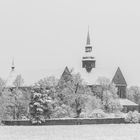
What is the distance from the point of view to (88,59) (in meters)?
129

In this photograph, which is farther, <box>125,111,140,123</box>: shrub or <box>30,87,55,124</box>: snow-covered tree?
<box>125,111,140,123</box>: shrub

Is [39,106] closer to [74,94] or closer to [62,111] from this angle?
[62,111]

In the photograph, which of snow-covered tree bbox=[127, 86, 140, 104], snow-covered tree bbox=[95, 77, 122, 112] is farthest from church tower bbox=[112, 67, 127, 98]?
snow-covered tree bbox=[95, 77, 122, 112]

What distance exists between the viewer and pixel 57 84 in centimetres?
8488

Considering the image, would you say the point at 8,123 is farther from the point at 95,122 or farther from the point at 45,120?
the point at 95,122

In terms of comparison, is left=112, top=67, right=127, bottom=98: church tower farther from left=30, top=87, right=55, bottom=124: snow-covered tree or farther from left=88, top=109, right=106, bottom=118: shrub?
left=30, top=87, right=55, bottom=124: snow-covered tree

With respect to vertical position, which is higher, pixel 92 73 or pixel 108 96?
pixel 92 73

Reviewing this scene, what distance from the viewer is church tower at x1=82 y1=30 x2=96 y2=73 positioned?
127938 millimetres

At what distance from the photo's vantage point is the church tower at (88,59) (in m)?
128

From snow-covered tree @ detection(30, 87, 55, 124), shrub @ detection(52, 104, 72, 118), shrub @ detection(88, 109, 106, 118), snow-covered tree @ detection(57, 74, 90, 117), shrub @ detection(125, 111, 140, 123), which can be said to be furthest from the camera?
snow-covered tree @ detection(57, 74, 90, 117)
